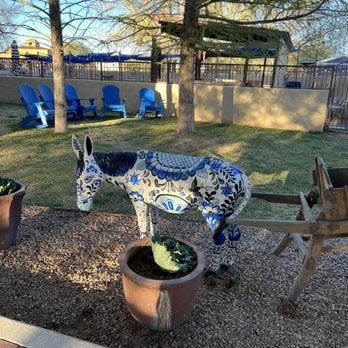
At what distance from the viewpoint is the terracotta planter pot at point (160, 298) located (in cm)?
243

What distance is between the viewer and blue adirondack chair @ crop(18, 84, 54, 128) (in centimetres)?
1120

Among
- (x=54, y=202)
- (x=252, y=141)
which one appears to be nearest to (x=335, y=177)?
(x=54, y=202)

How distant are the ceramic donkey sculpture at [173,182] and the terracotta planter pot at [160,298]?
20.6 inches

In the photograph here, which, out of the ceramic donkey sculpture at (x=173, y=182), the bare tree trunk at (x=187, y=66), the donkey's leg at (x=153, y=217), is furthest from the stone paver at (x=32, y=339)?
the bare tree trunk at (x=187, y=66)

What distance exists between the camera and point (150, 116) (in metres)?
13.6

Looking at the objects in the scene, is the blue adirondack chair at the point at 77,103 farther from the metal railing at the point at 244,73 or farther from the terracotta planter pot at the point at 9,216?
the terracotta planter pot at the point at 9,216

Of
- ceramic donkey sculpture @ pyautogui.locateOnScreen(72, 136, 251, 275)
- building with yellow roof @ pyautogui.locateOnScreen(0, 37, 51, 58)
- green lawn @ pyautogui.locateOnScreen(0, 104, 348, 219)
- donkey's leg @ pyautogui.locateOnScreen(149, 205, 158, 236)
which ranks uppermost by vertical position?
building with yellow roof @ pyautogui.locateOnScreen(0, 37, 51, 58)

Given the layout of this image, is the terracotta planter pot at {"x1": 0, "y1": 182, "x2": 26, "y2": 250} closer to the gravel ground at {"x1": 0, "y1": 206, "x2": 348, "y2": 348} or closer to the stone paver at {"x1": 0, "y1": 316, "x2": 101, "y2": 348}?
the gravel ground at {"x1": 0, "y1": 206, "x2": 348, "y2": 348}

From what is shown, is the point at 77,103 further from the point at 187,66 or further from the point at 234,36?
the point at 234,36

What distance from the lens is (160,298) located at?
2447mm

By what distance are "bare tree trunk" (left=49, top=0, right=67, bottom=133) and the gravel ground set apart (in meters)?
6.27

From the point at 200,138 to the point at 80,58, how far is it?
36.2 ft

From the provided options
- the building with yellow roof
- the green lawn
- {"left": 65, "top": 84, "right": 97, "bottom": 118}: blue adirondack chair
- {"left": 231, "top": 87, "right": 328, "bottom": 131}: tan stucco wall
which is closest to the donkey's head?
the green lawn

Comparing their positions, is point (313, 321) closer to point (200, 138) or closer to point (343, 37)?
point (200, 138)
